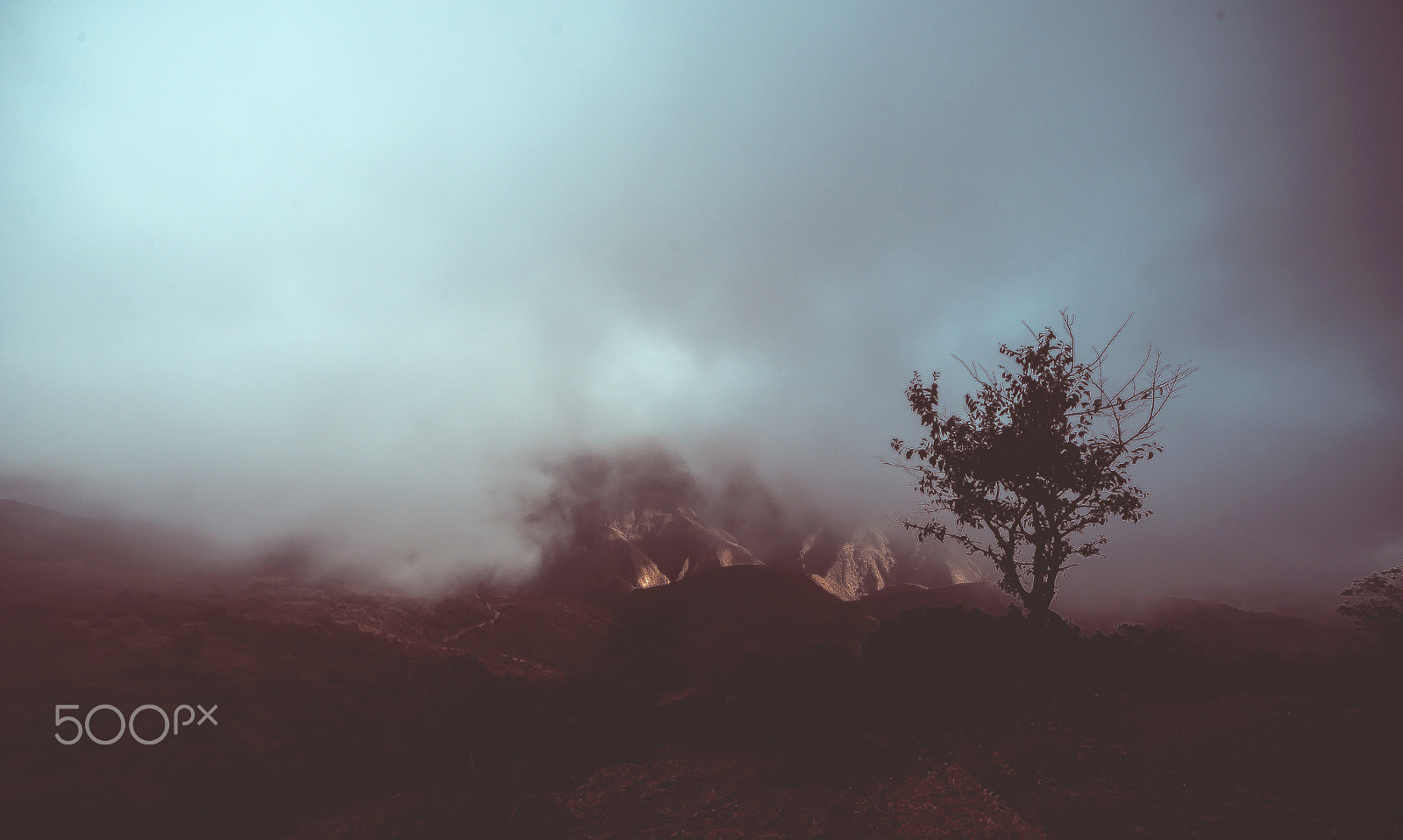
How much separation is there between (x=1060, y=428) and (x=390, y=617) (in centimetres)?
10193

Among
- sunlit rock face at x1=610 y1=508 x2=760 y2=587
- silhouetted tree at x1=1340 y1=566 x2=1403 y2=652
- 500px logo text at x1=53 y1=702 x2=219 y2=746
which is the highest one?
sunlit rock face at x1=610 y1=508 x2=760 y2=587

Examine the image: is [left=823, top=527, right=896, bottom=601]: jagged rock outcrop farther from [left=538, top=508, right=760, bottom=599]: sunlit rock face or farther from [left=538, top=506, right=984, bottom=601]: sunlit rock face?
[left=538, top=508, right=760, bottom=599]: sunlit rock face

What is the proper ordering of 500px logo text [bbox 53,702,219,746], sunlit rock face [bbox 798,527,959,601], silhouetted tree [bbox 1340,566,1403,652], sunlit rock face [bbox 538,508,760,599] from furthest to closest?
sunlit rock face [bbox 798,527,959,601] → sunlit rock face [bbox 538,508,760,599] → 500px logo text [bbox 53,702,219,746] → silhouetted tree [bbox 1340,566,1403,652]

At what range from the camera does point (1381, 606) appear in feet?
49.7

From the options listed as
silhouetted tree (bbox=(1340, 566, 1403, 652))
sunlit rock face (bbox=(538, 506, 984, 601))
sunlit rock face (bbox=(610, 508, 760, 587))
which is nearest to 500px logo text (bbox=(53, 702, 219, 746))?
silhouetted tree (bbox=(1340, 566, 1403, 652))

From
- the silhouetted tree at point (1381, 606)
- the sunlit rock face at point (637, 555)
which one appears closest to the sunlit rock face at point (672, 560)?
the sunlit rock face at point (637, 555)

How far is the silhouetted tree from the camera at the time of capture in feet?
46.9

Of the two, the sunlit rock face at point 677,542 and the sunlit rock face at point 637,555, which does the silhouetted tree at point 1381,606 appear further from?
the sunlit rock face at point 677,542

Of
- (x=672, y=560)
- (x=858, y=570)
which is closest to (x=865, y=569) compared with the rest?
(x=858, y=570)

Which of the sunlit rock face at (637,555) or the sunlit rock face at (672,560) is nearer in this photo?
the sunlit rock face at (637,555)

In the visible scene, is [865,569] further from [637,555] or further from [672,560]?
[637,555]

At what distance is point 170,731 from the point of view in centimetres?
4550

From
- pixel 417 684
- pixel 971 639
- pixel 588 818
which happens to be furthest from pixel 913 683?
pixel 417 684

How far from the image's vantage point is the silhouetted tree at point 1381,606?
46.9 ft
